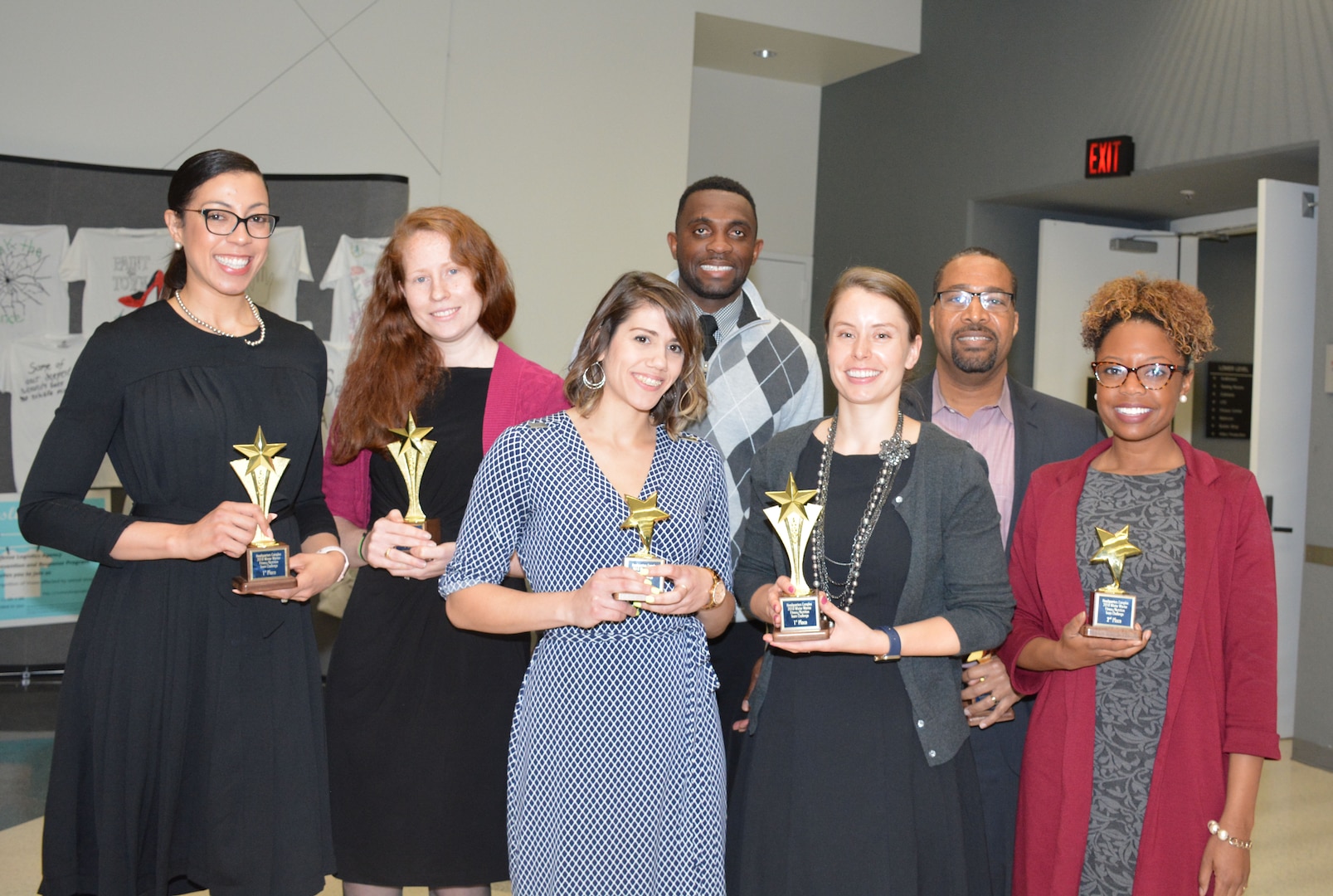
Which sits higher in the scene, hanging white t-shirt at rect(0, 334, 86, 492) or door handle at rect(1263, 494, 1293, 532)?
hanging white t-shirt at rect(0, 334, 86, 492)

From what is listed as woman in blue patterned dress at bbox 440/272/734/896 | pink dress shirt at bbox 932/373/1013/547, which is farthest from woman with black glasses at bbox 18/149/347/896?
pink dress shirt at bbox 932/373/1013/547

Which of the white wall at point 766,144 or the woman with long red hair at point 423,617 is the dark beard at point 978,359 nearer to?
the woman with long red hair at point 423,617

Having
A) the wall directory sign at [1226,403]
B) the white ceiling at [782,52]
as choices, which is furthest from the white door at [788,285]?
the wall directory sign at [1226,403]

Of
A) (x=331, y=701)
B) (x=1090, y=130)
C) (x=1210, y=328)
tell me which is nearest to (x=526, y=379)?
(x=331, y=701)

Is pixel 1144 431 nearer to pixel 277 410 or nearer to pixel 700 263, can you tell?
pixel 700 263

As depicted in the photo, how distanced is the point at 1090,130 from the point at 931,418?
467 cm

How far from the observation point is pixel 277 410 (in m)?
2.28

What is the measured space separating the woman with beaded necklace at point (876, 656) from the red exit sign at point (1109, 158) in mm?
5124

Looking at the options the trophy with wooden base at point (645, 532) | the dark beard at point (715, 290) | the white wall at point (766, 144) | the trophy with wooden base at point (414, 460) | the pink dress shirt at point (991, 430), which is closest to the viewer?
the trophy with wooden base at point (645, 532)

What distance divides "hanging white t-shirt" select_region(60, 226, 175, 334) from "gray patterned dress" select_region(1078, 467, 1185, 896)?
528 cm

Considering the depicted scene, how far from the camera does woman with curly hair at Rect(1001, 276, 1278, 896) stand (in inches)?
85.7

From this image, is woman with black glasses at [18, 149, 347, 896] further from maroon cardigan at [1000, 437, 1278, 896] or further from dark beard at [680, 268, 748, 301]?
maroon cardigan at [1000, 437, 1278, 896]

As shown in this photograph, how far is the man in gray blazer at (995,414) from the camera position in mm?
2656

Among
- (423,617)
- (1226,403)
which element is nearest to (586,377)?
(423,617)
